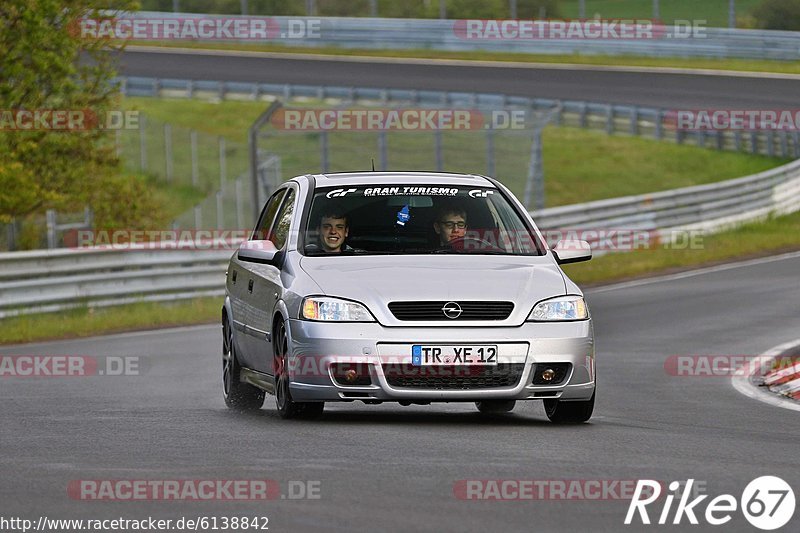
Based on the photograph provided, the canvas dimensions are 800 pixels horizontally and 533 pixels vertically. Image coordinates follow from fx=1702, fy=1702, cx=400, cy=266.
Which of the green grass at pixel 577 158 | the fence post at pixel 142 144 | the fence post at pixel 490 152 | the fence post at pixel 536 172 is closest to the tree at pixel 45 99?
the fence post at pixel 490 152

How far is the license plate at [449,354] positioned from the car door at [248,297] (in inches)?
61.2

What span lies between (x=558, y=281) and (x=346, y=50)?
4673cm

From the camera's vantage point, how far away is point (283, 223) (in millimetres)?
11938

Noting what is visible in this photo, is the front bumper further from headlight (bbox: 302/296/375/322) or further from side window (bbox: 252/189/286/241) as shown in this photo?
side window (bbox: 252/189/286/241)

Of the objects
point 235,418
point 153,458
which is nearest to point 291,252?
point 235,418

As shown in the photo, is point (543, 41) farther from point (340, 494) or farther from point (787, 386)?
point (340, 494)

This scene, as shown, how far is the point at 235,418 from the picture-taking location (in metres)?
11.3

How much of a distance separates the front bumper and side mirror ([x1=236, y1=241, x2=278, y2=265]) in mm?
853

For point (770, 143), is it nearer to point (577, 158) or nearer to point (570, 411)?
point (577, 158)

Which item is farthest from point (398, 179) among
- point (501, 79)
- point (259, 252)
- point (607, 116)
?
point (501, 79)

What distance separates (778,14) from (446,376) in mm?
43918

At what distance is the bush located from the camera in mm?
51656

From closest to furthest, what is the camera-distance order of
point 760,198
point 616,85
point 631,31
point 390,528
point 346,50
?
point 390,528 → point 760,198 → point 616,85 → point 631,31 → point 346,50

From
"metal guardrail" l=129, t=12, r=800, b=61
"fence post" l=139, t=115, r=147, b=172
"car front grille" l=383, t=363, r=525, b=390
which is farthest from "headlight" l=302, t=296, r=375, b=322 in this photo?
"metal guardrail" l=129, t=12, r=800, b=61
